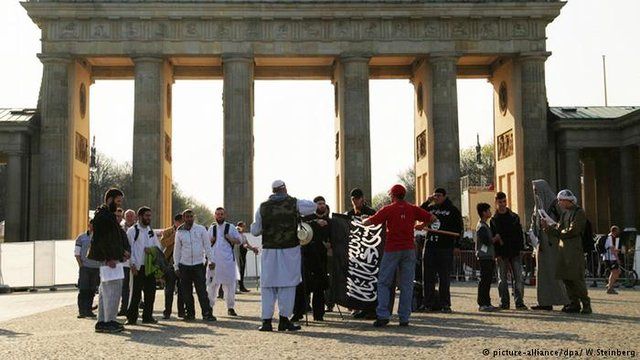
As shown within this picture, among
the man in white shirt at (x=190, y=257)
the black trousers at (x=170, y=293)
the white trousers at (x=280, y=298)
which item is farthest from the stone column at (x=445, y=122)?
the white trousers at (x=280, y=298)

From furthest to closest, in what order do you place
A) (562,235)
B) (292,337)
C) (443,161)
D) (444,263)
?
1. (443,161)
2. (444,263)
3. (562,235)
4. (292,337)

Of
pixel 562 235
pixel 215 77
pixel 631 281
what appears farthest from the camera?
Answer: pixel 215 77

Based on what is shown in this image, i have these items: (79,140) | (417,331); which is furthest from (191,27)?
(417,331)

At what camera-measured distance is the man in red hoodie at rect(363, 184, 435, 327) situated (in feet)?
44.0

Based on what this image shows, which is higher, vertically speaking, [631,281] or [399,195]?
[399,195]

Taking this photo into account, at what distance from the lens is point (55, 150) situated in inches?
1784

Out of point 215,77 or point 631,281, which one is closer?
point 631,281

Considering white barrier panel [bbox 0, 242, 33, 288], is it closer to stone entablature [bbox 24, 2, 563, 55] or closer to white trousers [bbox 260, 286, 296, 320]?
stone entablature [bbox 24, 2, 563, 55]

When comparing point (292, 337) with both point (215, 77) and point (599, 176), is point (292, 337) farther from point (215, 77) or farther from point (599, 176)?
point (599, 176)

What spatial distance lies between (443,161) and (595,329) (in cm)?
3411

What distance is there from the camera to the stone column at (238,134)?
4538 cm

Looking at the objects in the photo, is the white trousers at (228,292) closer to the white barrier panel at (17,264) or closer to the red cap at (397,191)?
the red cap at (397,191)

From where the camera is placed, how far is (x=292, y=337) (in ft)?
39.5

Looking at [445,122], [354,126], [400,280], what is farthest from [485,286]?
[445,122]
